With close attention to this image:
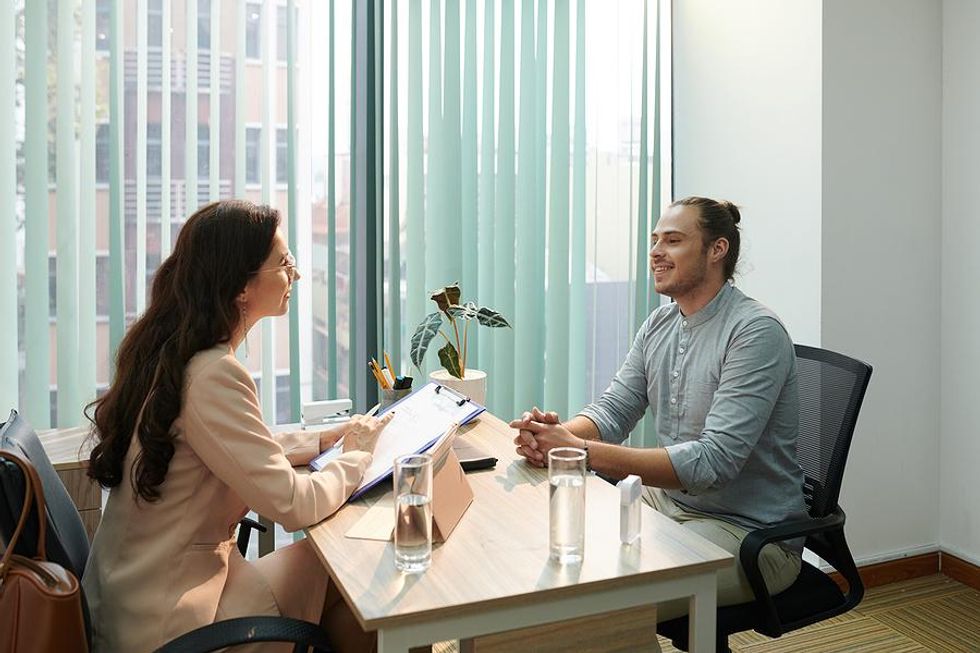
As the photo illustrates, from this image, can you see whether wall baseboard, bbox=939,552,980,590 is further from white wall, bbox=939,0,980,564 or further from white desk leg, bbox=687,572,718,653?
white desk leg, bbox=687,572,718,653

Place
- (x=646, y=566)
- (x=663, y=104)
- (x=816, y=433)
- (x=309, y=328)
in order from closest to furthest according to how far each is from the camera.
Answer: (x=646, y=566)
(x=816, y=433)
(x=309, y=328)
(x=663, y=104)

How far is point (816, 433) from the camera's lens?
2072 millimetres

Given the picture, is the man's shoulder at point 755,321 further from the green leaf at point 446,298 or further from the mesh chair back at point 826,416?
the green leaf at point 446,298

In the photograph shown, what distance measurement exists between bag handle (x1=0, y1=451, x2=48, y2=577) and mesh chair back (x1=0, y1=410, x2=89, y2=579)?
14 mm

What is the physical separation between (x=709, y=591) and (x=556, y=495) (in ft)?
1.02

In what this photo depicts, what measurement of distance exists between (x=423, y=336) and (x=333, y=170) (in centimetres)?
67

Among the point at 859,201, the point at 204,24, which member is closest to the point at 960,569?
the point at 859,201

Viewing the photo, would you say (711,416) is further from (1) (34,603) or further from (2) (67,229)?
(2) (67,229)

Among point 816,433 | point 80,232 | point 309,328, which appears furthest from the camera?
point 309,328

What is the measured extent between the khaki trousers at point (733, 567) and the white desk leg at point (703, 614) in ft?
0.92

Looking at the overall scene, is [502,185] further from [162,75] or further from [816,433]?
[816,433]

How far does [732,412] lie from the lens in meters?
1.94

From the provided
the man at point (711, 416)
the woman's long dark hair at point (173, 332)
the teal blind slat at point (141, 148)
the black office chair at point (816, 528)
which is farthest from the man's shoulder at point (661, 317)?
the teal blind slat at point (141, 148)

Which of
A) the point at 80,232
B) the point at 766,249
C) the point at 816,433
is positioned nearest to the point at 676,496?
the point at 816,433
